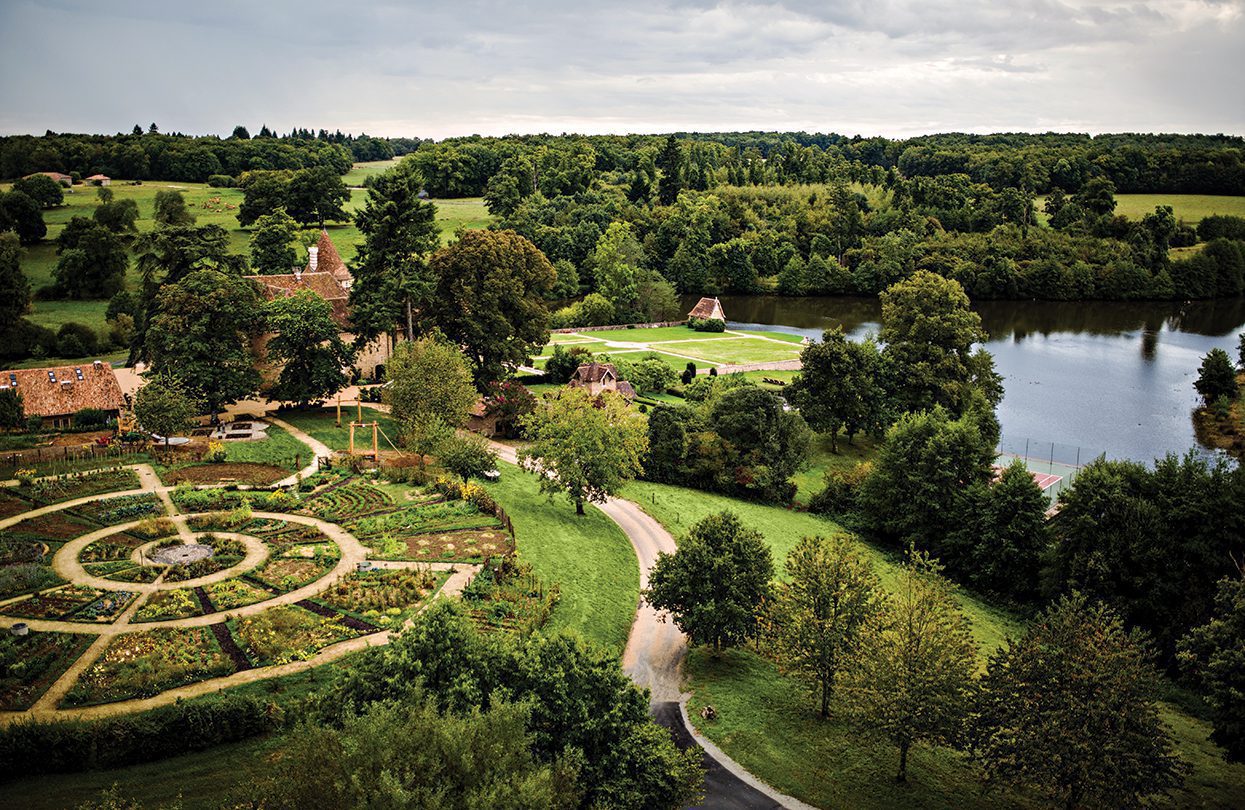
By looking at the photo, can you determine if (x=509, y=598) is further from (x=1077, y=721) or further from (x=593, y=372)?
(x=593, y=372)

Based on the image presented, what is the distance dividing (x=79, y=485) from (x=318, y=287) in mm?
25495

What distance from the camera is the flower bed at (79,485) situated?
34250 millimetres

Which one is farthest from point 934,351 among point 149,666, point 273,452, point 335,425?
point 149,666

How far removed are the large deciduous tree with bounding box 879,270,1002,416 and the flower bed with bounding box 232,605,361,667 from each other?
129 feet

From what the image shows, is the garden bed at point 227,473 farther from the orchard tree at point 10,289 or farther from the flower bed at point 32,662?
the orchard tree at point 10,289

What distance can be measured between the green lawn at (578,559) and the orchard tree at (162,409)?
528 inches

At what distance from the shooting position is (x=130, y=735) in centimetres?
2039

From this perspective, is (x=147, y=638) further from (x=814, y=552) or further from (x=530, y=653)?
(x=814, y=552)

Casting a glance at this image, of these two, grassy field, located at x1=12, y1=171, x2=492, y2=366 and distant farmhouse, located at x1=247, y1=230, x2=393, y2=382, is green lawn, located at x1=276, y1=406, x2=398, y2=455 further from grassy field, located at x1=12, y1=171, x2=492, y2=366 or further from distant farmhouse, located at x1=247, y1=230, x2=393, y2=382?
grassy field, located at x1=12, y1=171, x2=492, y2=366

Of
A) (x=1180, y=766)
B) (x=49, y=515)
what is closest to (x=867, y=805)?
(x=1180, y=766)

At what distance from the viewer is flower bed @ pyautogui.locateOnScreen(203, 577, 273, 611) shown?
27594mm

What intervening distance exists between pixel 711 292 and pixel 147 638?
91.4 metres

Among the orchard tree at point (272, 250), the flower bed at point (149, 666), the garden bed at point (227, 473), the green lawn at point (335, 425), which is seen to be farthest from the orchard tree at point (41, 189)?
the flower bed at point (149, 666)

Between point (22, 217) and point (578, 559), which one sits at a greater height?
point (22, 217)
